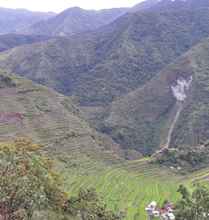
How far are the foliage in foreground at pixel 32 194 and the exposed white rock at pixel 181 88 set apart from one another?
108 meters

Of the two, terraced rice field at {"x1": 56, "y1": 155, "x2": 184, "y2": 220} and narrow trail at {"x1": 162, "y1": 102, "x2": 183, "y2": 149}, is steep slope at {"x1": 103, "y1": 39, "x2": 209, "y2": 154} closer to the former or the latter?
narrow trail at {"x1": 162, "y1": 102, "x2": 183, "y2": 149}

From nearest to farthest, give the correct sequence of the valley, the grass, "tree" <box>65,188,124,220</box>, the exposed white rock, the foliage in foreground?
the foliage in foreground, the valley, "tree" <box>65,188,124,220</box>, the grass, the exposed white rock

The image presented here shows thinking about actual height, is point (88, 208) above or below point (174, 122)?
above

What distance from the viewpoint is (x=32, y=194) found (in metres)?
26.3

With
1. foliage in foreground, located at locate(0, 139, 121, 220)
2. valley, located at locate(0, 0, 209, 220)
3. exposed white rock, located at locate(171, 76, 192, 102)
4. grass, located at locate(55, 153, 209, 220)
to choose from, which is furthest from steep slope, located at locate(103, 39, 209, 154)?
foliage in foreground, located at locate(0, 139, 121, 220)

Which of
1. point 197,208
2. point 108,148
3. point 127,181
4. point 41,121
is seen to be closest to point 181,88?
point 108,148

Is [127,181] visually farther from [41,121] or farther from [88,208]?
[88,208]

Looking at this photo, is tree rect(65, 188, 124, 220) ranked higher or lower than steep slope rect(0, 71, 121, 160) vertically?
higher

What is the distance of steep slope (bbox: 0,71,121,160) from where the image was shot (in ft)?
272

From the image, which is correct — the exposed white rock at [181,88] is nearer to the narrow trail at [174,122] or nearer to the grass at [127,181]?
the narrow trail at [174,122]

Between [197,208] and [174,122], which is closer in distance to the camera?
[197,208]

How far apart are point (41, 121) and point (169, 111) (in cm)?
6196

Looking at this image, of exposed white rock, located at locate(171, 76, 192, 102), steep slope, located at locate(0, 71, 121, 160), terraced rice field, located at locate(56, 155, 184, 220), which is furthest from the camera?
exposed white rock, located at locate(171, 76, 192, 102)

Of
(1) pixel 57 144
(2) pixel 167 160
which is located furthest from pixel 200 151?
(1) pixel 57 144
